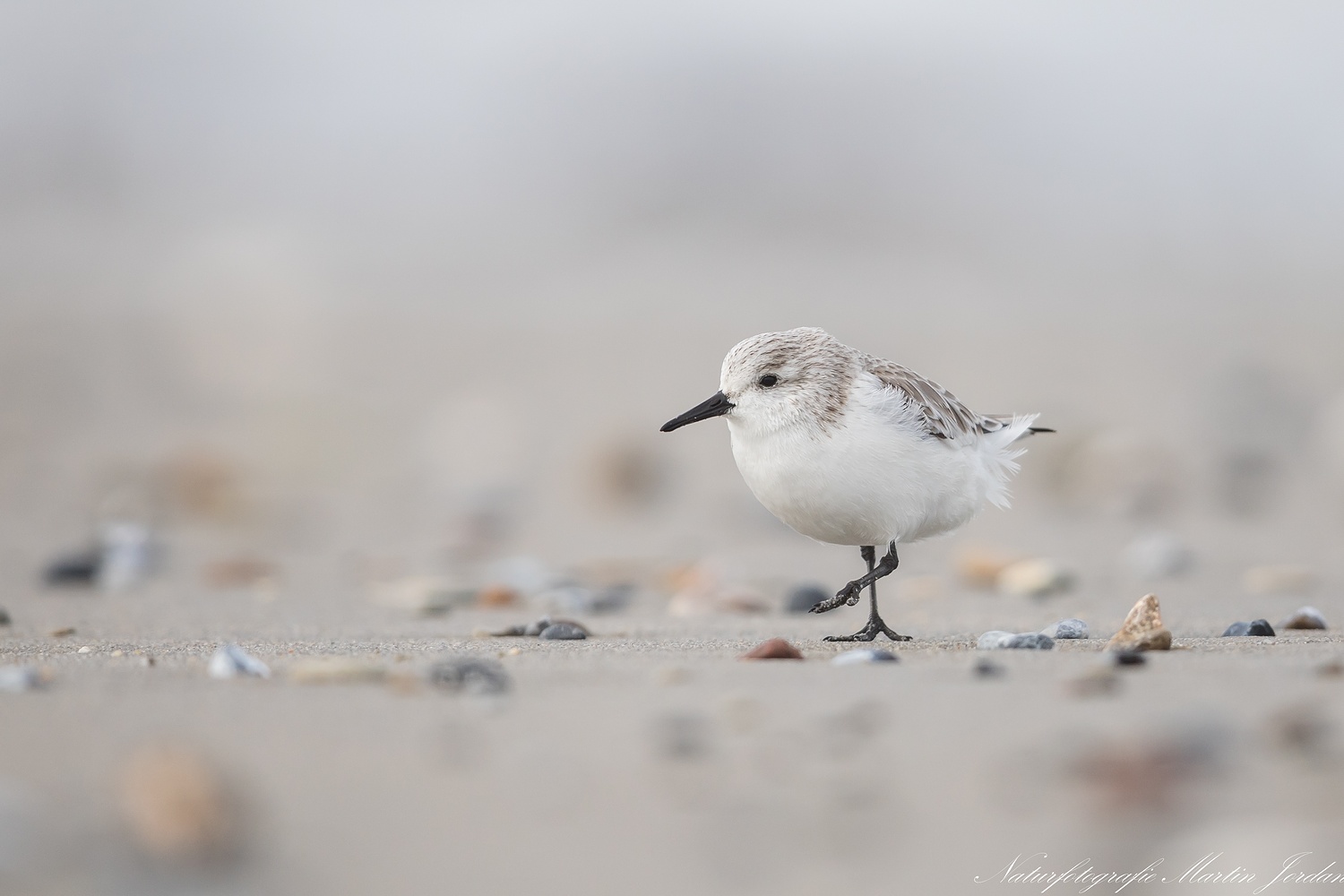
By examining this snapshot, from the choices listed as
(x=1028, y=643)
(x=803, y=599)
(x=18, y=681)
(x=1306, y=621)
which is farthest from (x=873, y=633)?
(x=18, y=681)

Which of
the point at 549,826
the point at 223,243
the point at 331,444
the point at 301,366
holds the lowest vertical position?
the point at 549,826

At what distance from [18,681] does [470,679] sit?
1.07 meters

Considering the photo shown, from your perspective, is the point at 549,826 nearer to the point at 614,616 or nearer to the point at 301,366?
the point at 614,616

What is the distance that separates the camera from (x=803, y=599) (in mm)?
5648

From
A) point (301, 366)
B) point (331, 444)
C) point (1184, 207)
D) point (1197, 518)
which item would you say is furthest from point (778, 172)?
point (1197, 518)

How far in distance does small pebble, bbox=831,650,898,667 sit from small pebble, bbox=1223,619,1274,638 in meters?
1.35

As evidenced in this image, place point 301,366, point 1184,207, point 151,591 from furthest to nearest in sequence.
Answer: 1. point 1184,207
2. point 301,366
3. point 151,591

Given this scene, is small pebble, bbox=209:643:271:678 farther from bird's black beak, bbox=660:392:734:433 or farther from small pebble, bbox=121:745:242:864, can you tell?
bird's black beak, bbox=660:392:734:433

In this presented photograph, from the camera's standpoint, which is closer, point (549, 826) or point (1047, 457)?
point (549, 826)

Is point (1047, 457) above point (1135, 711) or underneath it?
above

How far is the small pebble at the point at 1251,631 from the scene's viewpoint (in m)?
4.36

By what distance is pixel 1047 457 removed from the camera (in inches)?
345

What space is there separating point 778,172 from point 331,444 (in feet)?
33.7

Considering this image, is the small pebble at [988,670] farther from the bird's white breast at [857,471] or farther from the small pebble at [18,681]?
the small pebble at [18,681]
